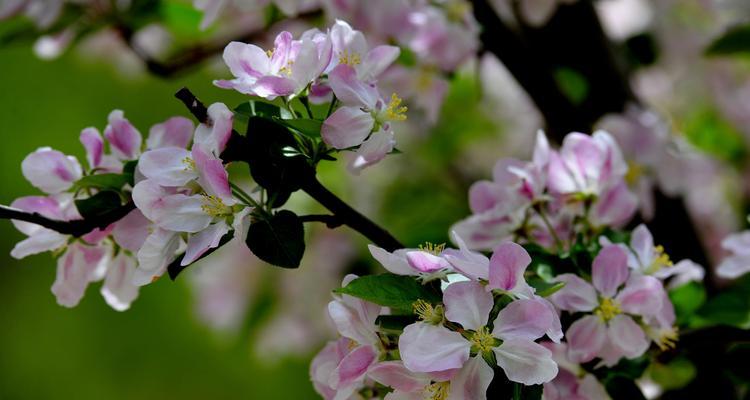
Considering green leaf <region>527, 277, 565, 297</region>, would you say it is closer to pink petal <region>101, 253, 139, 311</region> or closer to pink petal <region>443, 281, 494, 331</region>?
pink petal <region>443, 281, 494, 331</region>

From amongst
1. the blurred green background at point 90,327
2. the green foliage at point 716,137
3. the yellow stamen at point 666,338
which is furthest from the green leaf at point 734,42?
the blurred green background at point 90,327

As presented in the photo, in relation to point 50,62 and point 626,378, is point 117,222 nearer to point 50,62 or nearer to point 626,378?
point 626,378

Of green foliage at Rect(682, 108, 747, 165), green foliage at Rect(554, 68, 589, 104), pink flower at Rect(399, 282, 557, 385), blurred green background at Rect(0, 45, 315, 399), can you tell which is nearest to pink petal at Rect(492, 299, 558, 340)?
pink flower at Rect(399, 282, 557, 385)

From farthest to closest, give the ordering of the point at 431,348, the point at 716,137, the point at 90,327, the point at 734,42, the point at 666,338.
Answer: the point at 90,327
the point at 716,137
the point at 734,42
the point at 666,338
the point at 431,348

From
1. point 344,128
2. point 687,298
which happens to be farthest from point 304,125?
point 687,298

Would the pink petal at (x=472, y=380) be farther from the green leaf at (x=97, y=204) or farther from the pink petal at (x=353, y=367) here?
the green leaf at (x=97, y=204)

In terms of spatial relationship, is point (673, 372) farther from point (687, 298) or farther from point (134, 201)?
point (134, 201)
